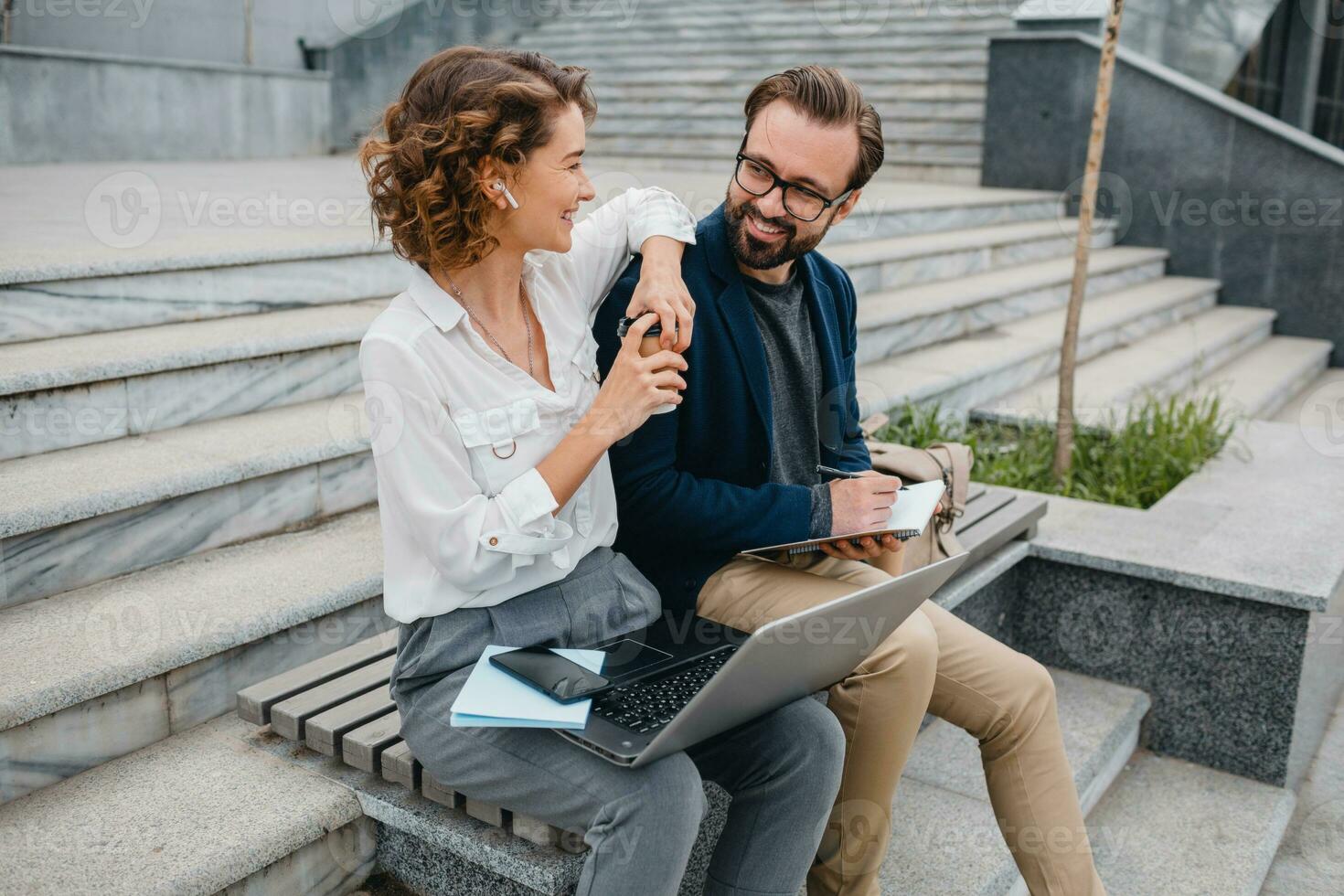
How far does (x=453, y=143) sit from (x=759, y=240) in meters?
0.73

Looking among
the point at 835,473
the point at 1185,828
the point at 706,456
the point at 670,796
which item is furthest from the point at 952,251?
the point at 670,796

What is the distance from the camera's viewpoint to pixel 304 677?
236cm

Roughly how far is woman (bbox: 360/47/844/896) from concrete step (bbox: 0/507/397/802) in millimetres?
685

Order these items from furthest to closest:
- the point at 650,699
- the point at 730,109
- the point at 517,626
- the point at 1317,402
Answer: the point at 730,109 → the point at 1317,402 → the point at 517,626 → the point at 650,699

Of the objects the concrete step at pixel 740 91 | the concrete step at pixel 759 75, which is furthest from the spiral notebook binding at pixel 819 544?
the concrete step at pixel 759 75

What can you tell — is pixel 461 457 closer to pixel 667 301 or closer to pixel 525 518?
pixel 525 518

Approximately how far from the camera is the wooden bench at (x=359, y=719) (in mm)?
1955

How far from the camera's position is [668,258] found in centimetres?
217

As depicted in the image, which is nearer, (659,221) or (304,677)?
(659,221)

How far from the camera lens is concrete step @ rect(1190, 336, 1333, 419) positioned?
230 inches

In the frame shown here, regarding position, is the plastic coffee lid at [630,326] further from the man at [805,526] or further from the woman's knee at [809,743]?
the woman's knee at [809,743]

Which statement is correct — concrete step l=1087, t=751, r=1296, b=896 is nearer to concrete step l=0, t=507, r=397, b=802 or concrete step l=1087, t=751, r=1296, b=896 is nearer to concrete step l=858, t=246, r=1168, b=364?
concrete step l=0, t=507, r=397, b=802

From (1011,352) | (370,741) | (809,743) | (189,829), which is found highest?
(1011,352)

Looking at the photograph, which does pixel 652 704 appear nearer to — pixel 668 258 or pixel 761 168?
pixel 668 258
